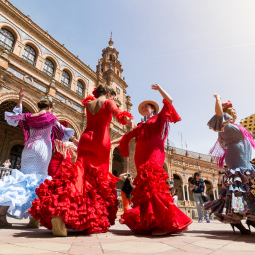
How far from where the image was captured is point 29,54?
1273 centimetres

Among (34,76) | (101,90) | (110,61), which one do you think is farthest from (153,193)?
(110,61)

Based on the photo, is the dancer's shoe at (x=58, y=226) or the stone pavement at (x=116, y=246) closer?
the stone pavement at (x=116, y=246)

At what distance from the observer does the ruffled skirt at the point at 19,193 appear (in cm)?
232

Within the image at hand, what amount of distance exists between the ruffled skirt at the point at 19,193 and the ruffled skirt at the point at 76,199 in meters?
0.66

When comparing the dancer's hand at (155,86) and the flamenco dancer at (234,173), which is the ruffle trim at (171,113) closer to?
the dancer's hand at (155,86)

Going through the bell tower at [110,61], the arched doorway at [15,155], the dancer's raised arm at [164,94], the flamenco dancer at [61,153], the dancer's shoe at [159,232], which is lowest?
the dancer's shoe at [159,232]

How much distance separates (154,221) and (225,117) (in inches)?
63.9

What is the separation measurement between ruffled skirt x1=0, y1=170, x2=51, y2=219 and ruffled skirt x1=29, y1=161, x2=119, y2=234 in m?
0.66

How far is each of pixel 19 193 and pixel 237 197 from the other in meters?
2.81

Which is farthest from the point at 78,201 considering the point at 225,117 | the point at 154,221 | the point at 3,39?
the point at 3,39

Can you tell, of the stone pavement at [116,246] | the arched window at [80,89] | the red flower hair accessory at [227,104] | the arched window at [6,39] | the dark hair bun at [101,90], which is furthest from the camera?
the arched window at [80,89]

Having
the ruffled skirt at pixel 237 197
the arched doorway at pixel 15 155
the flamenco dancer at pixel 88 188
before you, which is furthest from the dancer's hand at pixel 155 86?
the arched doorway at pixel 15 155

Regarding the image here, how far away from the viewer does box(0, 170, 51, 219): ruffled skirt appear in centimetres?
232

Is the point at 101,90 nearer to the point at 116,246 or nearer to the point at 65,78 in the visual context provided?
the point at 116,246
